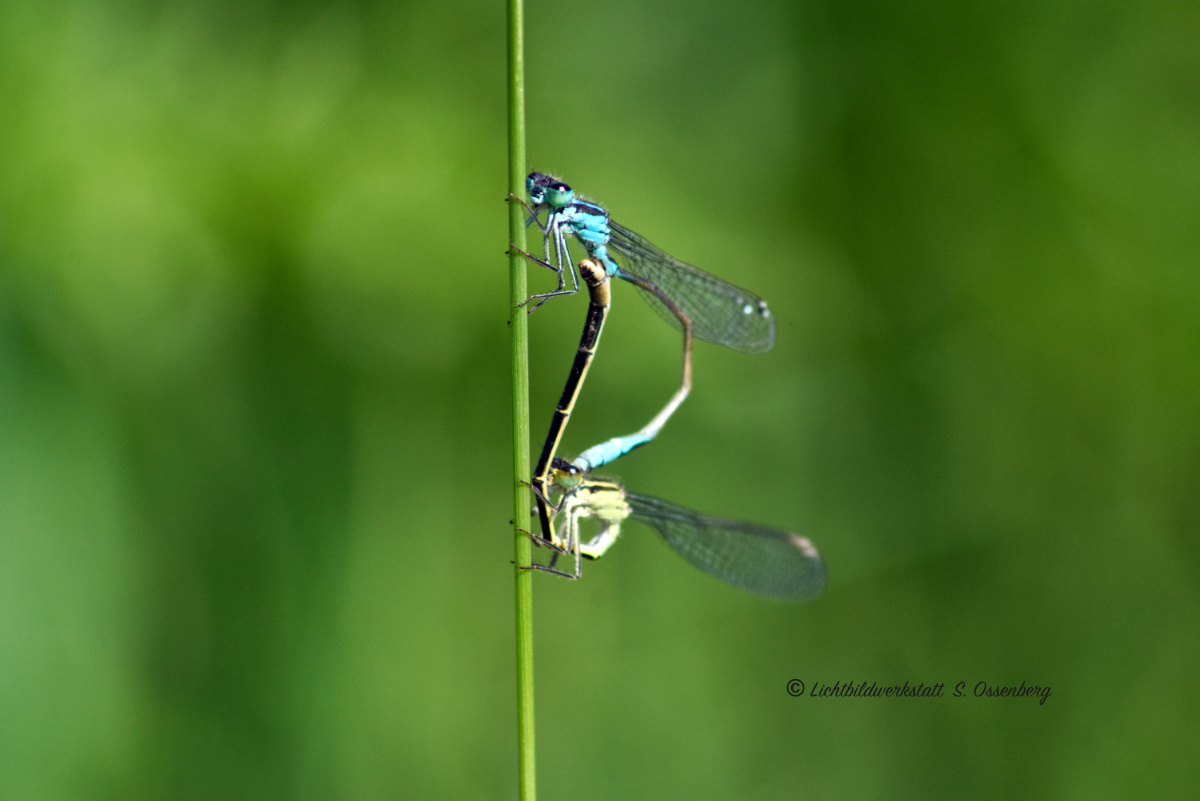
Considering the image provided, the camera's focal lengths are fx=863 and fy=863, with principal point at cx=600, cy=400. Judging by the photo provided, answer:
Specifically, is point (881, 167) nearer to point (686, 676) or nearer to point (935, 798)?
point (686, 676)

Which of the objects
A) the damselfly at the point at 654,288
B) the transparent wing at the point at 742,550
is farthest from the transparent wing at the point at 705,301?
the transparent wing at the point at 742,550

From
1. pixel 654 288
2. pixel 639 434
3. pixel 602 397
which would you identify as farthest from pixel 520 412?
pixel 602 397

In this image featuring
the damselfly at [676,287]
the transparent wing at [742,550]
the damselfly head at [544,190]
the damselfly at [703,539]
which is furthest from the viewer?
the damselfly at [676,287]

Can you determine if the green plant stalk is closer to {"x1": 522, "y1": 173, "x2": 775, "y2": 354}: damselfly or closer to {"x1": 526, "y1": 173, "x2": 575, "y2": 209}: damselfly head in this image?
{"x1": 526, "y1": 173, "x2": 575, "y2": 209}: damselfly head

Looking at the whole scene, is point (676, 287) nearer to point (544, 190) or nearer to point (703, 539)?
point (544, 190)

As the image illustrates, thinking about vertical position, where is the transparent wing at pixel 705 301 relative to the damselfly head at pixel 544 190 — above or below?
below

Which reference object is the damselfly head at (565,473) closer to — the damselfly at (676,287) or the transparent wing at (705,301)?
the damselfly at (676,287)

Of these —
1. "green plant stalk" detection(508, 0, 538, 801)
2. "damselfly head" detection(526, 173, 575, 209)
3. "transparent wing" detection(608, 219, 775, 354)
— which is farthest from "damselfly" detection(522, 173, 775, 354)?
"green plant stalk" detection(508, 0, 538, 801)
